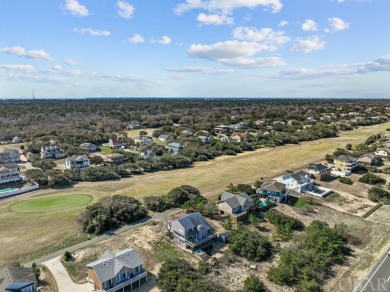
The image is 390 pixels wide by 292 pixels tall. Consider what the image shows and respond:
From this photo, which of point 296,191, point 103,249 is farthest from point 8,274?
point 296,191

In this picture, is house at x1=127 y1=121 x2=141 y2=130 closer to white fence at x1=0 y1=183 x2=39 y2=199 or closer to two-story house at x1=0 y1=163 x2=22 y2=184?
two-story house at x1=0 y1=163 x2=22 y2=184

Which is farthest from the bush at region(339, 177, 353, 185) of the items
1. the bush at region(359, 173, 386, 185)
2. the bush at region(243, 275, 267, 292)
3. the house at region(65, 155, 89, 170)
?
the house at region(65, 155, 89, 170)

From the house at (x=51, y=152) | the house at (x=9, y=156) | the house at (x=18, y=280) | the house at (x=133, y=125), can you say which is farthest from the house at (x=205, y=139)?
the house at (x=18, y=280)

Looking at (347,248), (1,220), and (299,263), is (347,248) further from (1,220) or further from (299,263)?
(1,220)

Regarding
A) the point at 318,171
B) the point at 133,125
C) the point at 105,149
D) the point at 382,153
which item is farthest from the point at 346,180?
the point at 133,125

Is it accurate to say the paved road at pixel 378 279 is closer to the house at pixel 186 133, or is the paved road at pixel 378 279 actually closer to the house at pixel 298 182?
the house at pixel 298 182
